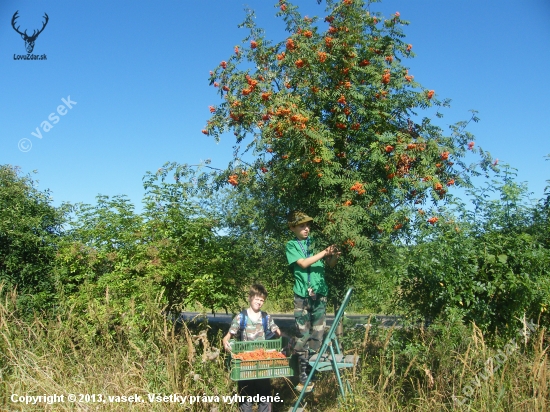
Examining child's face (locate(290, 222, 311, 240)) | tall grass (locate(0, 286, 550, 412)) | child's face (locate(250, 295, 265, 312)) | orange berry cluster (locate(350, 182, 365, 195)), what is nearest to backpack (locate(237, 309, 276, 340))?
child's face (locate(250, 295, 265, 312))

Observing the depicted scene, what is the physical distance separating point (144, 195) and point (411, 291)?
132 inches

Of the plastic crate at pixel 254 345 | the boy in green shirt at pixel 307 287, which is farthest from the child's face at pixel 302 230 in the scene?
the plastic crate at pixel 254 345

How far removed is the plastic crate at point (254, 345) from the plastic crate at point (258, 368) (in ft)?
0.73

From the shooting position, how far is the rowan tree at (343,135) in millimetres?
4438

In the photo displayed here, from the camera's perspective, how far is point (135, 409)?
3.73 m

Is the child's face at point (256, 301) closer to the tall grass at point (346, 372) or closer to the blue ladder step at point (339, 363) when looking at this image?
the tall grass at point (346, 372)

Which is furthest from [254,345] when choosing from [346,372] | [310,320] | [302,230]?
[302,230]

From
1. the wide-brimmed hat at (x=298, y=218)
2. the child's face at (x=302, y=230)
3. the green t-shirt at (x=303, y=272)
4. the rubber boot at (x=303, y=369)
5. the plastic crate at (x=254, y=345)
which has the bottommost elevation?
the rubber boot at (x=303, y=369)

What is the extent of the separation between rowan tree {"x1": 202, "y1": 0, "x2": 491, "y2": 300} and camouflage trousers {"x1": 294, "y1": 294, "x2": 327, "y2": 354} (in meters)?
0.56

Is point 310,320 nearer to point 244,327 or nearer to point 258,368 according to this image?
point 244,327

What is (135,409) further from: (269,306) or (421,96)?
(269,306)

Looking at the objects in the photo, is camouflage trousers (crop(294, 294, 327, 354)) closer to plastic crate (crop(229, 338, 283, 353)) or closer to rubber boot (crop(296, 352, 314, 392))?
rubber boot (crop(296, 352, 314, 392))

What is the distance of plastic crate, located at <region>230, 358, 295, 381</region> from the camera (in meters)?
3.63

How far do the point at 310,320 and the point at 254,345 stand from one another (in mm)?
688
